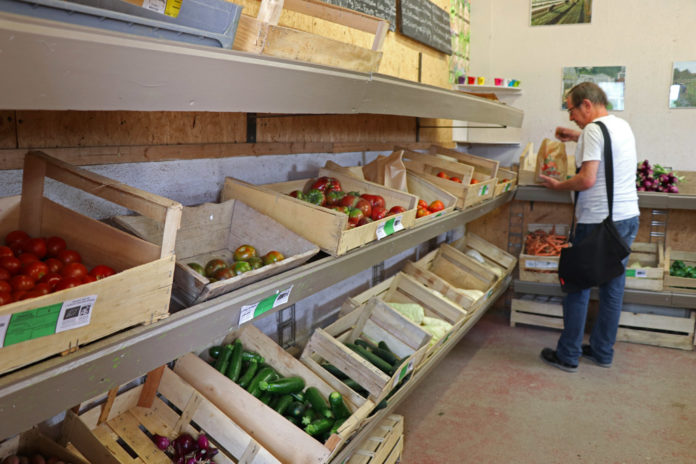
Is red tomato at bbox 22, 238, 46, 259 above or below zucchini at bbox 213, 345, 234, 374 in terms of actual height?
above

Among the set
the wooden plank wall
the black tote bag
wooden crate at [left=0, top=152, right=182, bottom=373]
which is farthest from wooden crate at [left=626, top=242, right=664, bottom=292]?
wooden crate at [left=0, top=152, right=182, bottom=373]

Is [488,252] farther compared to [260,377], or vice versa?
[488,252]

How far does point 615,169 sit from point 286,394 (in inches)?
114

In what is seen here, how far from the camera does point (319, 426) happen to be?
211cm

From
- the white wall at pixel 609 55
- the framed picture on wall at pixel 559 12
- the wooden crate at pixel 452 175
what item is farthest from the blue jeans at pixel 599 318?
the framed picture on wall at pixel 559 12

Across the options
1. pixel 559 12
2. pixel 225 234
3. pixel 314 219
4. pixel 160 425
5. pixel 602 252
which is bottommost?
pixel 160 425

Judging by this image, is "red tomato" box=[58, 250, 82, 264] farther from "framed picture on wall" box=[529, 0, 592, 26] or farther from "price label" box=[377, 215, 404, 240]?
"framed picture on wall" box=[529, 0, 592, 26]

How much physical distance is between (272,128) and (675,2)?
440 cm

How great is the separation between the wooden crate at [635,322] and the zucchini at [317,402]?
3.31 m

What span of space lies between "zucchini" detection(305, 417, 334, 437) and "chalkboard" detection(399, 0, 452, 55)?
3.03 meters

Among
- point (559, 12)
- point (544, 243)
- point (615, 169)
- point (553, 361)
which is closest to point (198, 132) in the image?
point (615, 169)

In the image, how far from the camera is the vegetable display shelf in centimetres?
106

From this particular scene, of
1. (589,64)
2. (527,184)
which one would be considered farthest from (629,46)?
(527,184)

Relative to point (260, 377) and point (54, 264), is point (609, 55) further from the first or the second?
point (54, 264)
